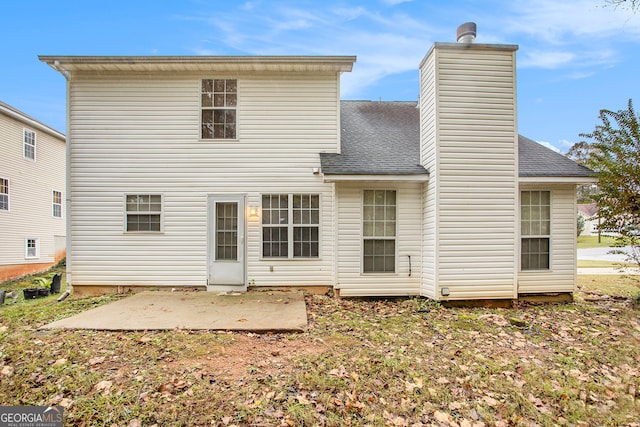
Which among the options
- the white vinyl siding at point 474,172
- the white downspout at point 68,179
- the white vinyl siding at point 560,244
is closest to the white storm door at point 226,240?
the white downspout at point 68,179

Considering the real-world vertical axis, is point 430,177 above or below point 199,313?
above

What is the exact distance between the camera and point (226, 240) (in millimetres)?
7844

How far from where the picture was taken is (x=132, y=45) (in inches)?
347

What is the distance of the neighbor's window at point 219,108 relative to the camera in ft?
26.1

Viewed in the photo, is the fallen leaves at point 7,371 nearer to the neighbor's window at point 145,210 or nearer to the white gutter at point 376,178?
the neighbor's window at point 145,210

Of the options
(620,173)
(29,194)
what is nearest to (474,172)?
(620,173)

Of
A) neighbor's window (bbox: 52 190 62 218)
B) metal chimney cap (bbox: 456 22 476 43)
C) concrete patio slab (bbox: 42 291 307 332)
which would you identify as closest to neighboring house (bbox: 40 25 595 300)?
concrete patio slab (bbox: 42 291 307 332)

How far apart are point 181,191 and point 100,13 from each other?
29.5ft

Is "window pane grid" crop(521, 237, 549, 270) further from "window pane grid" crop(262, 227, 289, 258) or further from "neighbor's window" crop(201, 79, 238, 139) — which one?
"neighbor's window" crop(201, 79, 238, 139)

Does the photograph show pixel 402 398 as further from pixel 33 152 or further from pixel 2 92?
pixel 2 92

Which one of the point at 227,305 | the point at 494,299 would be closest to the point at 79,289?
the point at 227,305

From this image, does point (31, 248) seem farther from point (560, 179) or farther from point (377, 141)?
point (560, 179)

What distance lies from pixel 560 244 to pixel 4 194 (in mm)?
20556

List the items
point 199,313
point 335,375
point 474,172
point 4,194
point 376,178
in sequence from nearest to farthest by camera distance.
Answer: point 335,375 → point 199,313 → point 474,172 → point 376,178 → point 4,194
